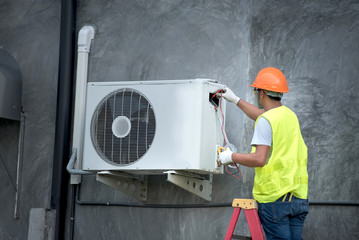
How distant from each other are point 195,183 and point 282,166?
0.92 m

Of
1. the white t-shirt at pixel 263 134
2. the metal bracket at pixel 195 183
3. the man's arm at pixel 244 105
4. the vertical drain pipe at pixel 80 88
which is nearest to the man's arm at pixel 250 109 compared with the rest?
the man's arm at pixel 244 105

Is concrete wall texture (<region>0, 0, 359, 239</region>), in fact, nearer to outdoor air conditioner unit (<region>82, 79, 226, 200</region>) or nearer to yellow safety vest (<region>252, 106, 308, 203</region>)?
outdoor air conditioner unit (<region>82, 79, 226, 200</region>)

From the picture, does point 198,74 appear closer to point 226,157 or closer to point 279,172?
point 226,157

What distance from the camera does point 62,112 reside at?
581 centimetres

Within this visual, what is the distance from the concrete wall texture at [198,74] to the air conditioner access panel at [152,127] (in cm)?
42

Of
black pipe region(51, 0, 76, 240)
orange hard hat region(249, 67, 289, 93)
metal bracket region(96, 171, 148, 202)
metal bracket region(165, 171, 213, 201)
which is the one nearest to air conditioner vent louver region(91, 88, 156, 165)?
metal bracket region(96, 171, 148, 202)

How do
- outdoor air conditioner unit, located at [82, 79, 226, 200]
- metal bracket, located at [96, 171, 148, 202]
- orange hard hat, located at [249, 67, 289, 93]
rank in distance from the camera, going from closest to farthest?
orange hard hat, located at [249, 67, 289, 93]
outdoor air conditioner unit, located at [82, 79, 226, 200]
metal bracket, located at [96, 171, 148, 202]

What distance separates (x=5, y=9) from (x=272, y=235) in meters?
3.10

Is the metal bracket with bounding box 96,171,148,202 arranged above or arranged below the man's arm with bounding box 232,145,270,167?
below

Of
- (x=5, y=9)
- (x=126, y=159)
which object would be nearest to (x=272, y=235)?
(x=126, y=159)

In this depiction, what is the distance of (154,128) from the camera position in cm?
504

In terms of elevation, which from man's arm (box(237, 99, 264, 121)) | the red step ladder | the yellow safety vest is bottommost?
the red step ladder

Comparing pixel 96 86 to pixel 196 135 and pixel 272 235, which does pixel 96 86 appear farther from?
pixel 272 235

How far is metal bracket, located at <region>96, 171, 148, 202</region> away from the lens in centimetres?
523
